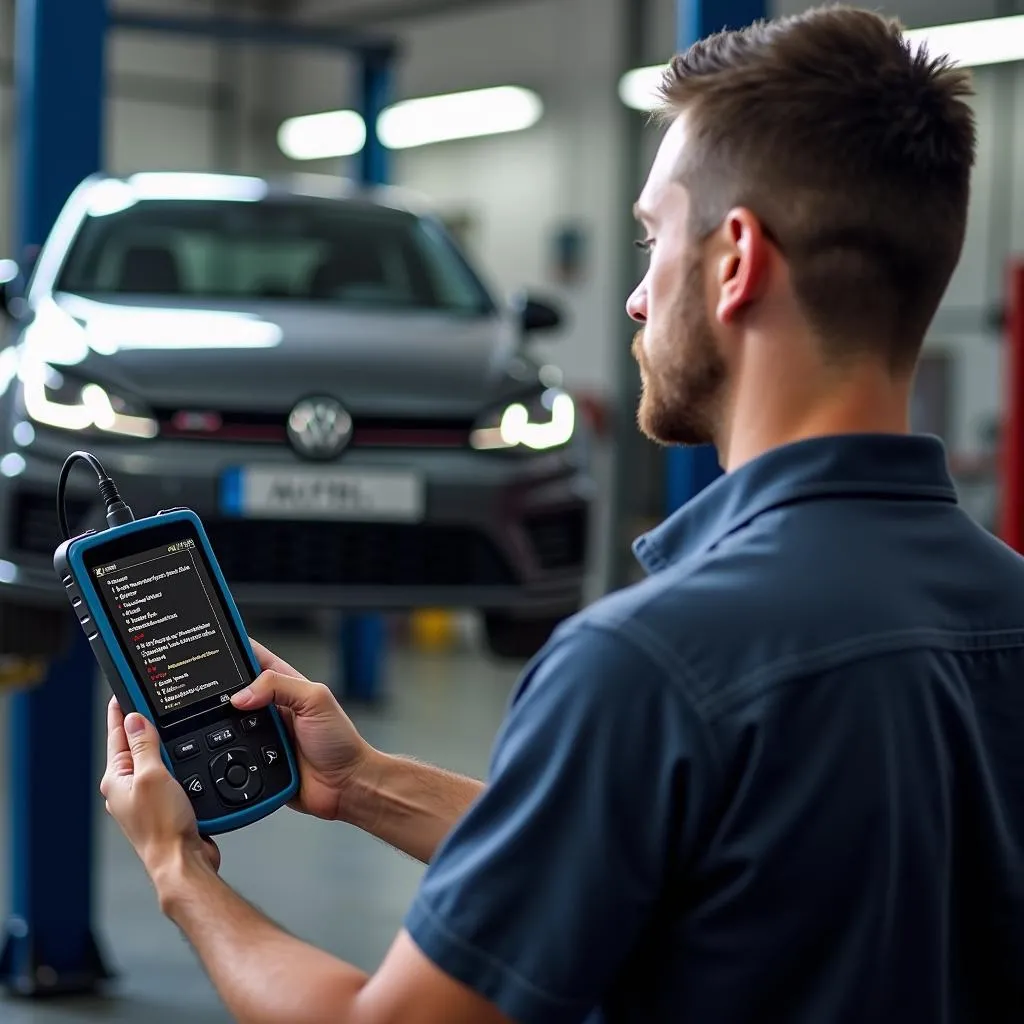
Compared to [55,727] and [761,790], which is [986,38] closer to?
[55,727]

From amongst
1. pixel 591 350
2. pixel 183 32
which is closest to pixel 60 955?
pixel 183 32

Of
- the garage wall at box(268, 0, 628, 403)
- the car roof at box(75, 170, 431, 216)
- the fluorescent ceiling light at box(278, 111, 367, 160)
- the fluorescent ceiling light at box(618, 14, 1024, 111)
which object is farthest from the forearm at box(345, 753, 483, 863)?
the fluorescent ceiling light at box(278, 111, 367, 160)

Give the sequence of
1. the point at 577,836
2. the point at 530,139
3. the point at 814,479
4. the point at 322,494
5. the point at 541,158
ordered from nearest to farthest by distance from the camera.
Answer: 1. the point at 577,836
2. the point at 814,479
3. the point at 322,494
4. the point at 541,158
5. the point at 530,139

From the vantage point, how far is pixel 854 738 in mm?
979

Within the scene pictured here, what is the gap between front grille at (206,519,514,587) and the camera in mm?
3332

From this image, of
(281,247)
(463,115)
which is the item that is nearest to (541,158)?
(463,115)

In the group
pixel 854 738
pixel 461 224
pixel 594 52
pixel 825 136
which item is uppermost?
pixel 594 52

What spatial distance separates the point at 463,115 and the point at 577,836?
12.4 meters

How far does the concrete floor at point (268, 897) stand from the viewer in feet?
11.6

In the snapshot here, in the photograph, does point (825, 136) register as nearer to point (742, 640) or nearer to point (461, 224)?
point (742, 640)

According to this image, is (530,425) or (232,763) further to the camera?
(530,425)

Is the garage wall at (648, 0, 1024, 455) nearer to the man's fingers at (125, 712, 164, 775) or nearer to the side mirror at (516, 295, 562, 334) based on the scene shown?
the side mirror at (516, 295, 562, 334)

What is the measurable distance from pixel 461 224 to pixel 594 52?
72.3 inches

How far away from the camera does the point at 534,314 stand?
14.4ft
